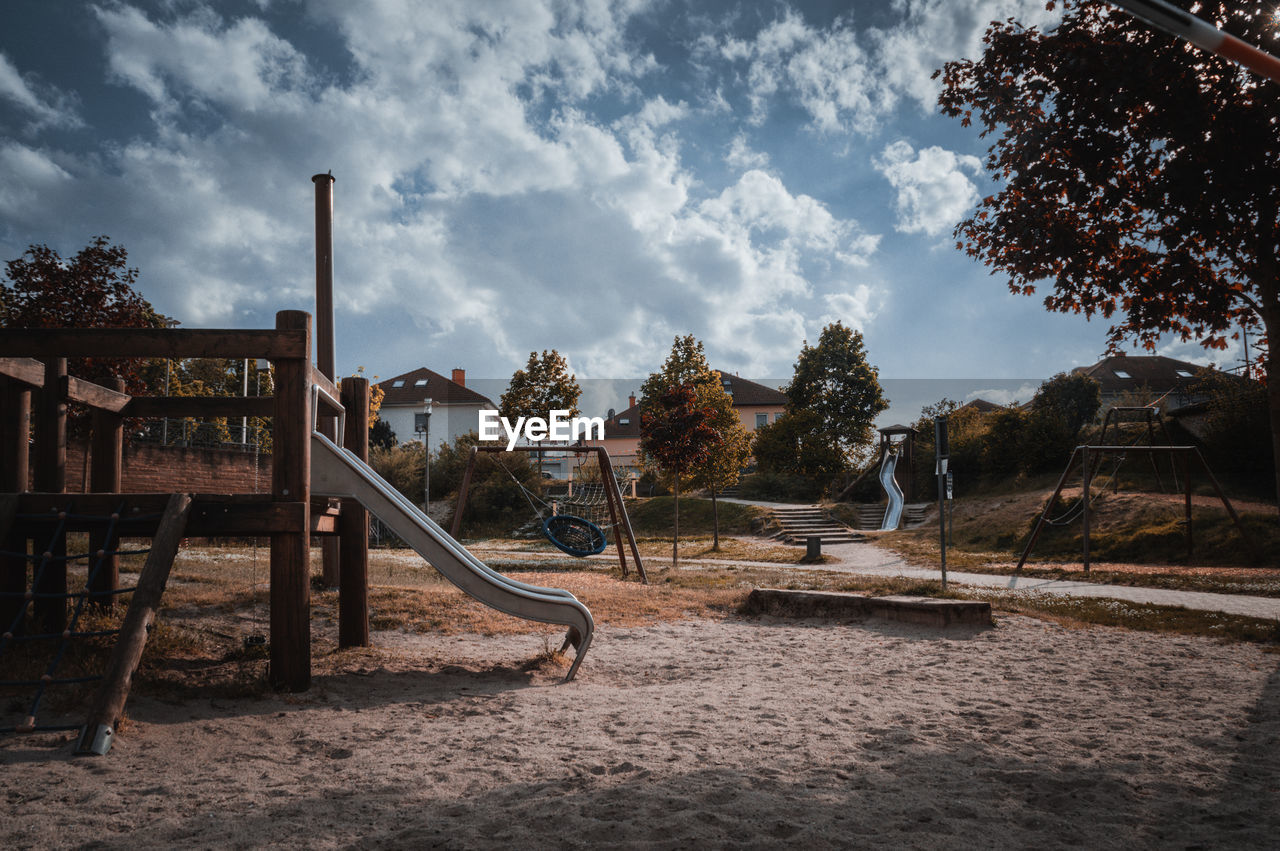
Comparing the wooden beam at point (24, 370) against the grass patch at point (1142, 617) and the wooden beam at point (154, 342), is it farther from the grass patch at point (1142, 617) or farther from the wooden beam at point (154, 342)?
the grass patch at point (1142, 617)

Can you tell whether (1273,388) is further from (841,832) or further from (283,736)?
(283,736)

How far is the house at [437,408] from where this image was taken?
59531 millimetres

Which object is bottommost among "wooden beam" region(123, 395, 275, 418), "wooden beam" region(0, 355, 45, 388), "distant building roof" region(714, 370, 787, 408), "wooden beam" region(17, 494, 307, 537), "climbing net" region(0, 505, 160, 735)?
"climbing net" region(0, 505, 160, 735)

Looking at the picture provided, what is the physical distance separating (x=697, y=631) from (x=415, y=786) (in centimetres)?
510

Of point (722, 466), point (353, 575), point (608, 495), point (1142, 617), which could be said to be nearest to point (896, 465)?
point (722, 466)

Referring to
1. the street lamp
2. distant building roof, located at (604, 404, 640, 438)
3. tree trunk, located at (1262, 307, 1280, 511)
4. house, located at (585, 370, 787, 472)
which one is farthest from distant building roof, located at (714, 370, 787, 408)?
tree trunk, located at (1262, 307, 1280, 511)

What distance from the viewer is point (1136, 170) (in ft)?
24.9

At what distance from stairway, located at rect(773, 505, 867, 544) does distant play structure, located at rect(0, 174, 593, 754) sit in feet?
62.4

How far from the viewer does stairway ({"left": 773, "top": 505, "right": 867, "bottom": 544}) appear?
24.5m

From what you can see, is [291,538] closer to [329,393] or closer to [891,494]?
[329,393]

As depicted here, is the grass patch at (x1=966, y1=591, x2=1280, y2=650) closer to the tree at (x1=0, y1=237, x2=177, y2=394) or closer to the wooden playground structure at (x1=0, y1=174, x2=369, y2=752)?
the wooden playground structure at (x1=0, y1=174, x2=369, y2=752)

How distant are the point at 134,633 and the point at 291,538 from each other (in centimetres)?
94

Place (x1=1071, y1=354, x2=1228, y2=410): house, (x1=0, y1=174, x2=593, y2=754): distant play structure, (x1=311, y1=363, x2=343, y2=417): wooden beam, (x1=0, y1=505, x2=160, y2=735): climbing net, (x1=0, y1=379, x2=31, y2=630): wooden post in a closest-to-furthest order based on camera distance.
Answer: (x1=0, y1=505, x2=160, y2=735): climbing net, (x1=0, y1=174, x2=593, y2=754): distant play structure, (x1=0, y1=379, x2=31, y2=630): wooden post, (x1=311, y1=363, x2=343, y2=417): wooden beam, (x1=1071, y1=354, x2=1228, y2=410): house

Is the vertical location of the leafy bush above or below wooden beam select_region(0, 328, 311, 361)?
below
